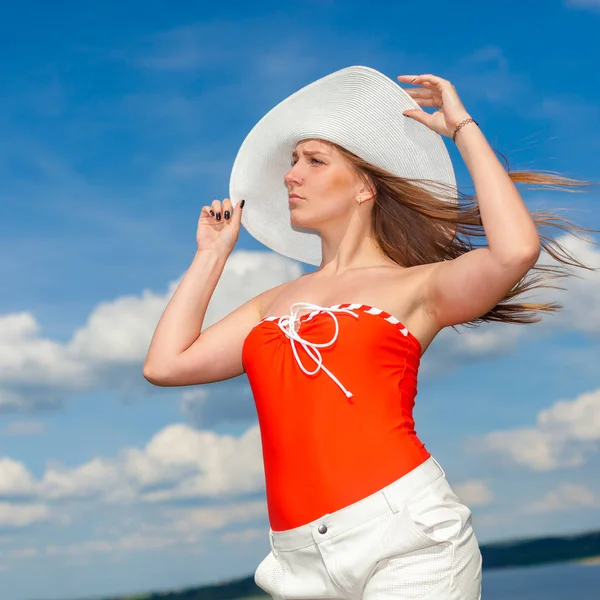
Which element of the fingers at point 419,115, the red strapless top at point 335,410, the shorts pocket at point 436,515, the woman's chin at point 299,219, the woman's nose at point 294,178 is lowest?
the shorts pocket at point 436,515

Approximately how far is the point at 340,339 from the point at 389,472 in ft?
1.90

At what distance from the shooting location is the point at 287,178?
4.52 m

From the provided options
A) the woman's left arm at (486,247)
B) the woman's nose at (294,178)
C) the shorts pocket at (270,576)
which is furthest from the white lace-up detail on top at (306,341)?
the shorts pocket at (270,576)

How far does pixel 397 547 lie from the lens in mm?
3553

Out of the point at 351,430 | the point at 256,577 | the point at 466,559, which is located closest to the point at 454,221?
the point at 351,430

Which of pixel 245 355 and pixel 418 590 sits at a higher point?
pixel 245 355

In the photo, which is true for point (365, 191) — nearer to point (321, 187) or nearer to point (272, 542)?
point (321, 187)

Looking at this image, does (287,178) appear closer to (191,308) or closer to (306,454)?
(191,308)

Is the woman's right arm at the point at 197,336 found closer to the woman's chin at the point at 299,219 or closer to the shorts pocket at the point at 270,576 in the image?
the woman's chin at the point at 299,219

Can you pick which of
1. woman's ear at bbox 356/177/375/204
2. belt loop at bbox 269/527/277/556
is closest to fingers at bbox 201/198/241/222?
woman's ear at bbox 356/177/375/204

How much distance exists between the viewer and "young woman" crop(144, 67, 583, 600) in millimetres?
3662

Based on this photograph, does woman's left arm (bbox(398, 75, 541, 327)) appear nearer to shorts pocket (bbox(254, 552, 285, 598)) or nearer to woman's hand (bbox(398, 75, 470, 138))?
woman's hand (bbox(398, 75, 470, 138))

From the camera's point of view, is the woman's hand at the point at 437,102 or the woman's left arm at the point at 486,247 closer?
the woman's left arm at the point at 486,247

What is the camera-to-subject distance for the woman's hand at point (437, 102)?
4.04 meters
